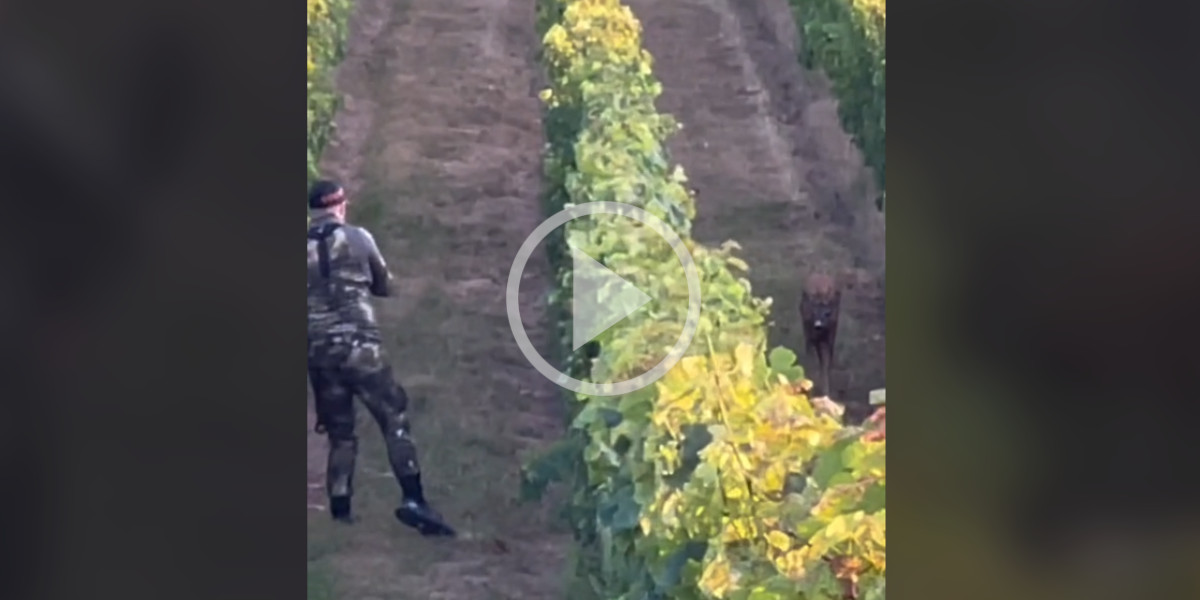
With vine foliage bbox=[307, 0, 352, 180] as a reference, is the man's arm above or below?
below

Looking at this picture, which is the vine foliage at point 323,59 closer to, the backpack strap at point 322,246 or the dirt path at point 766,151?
the backpack strap at point 322,246

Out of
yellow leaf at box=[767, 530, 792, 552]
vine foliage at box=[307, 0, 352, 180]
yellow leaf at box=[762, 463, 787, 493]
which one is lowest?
yellow leaf at box=[767, 530, 792, 552]

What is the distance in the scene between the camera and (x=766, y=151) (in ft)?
2.91

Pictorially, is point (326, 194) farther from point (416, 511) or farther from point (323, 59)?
point (416, 511)

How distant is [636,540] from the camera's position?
887mm

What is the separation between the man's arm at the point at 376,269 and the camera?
2.86 feet

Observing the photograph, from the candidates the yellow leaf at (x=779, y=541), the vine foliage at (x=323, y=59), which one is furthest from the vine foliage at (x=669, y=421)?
the vine foliage at (x=323, y=59)

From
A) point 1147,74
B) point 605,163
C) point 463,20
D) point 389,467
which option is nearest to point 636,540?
point 389,467

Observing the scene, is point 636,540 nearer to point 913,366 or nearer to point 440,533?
point 440,533

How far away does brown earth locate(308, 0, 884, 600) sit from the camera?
875 millimetres
